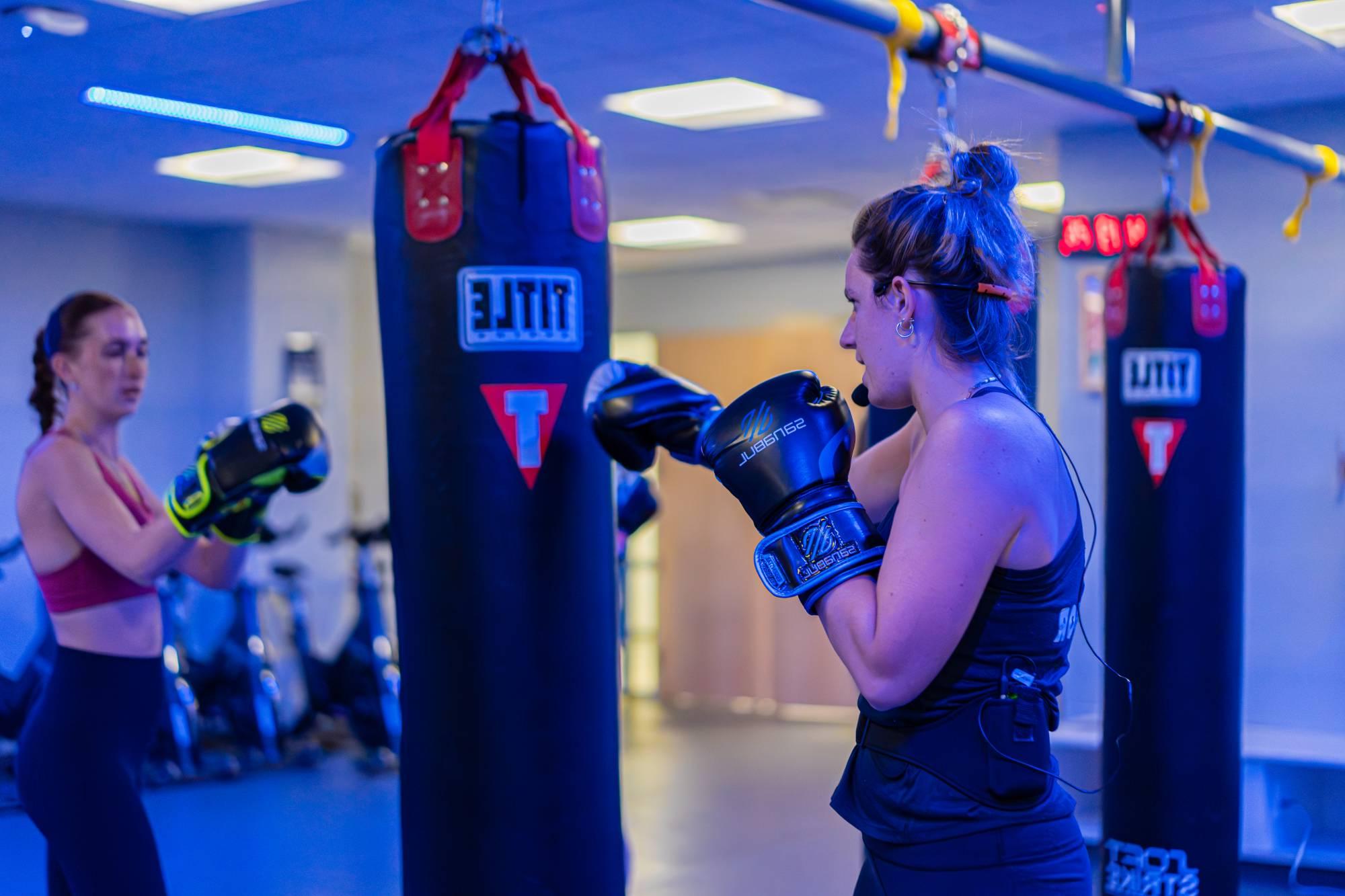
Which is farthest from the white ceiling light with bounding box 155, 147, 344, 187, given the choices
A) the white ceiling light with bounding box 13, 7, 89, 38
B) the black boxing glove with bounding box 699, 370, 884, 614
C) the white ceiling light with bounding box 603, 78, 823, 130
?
the black boxing glove with bounding box 699, 370, 884, 614

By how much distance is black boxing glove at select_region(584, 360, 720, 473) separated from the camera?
2029 millimetres

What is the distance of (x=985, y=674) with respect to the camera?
1.54 m

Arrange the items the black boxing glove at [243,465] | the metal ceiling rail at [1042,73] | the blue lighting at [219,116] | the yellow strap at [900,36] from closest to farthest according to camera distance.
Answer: the metal ceiling rail at [1042,73]
the yellow strap at [900,36]
the black boxing glove at [243,465]
the blue lighting at [219,116]

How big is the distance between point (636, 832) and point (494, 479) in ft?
11.3

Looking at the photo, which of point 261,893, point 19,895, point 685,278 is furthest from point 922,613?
point 685,278

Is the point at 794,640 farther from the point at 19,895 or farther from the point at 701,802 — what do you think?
the point at 19,895

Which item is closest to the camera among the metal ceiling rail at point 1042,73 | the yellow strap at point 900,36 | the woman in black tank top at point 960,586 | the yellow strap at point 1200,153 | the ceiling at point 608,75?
Answer: the woman in black tank top at point 960,586

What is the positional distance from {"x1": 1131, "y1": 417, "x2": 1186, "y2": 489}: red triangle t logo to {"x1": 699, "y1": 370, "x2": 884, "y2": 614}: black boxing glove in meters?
1.75

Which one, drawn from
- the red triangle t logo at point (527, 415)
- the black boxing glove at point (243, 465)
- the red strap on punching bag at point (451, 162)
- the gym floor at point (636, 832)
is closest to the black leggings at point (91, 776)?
the black boxing glove at point (243, 465)

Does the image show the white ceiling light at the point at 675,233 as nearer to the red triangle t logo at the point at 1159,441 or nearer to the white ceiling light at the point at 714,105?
the white ceiling light at the point at 714,105

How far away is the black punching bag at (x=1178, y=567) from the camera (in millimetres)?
3266

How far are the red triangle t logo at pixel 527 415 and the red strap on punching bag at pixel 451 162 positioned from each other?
8.4 inches

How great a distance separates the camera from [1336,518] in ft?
15.8

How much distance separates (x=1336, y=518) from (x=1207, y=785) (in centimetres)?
186
